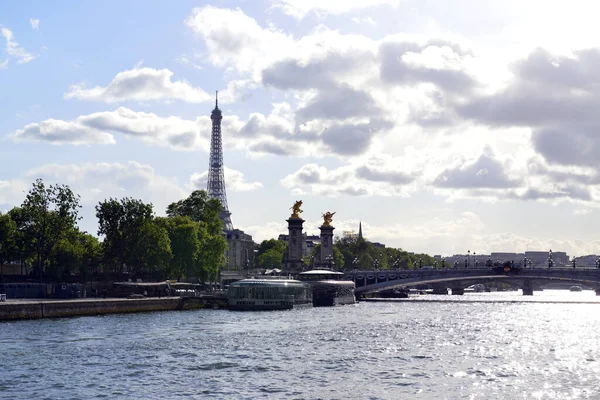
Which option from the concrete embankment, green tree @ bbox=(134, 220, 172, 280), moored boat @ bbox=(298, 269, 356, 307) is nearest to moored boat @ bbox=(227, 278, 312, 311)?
the concrete embankment

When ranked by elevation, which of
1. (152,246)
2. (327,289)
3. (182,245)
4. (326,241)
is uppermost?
(326,241)

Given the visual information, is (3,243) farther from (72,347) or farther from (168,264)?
(72,347)

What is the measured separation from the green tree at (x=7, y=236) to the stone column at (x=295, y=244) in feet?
228

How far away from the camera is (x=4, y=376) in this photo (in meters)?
48.4

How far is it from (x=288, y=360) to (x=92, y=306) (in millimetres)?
41051

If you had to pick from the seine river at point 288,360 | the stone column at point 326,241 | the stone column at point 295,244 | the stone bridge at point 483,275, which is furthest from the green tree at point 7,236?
the stone column at point 326,241

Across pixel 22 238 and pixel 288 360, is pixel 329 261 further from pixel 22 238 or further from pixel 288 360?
pixel 288 360

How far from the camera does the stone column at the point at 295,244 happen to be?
17162 cm

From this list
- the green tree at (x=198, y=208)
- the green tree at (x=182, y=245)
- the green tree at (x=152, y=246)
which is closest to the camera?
→ the green tree at (x=152, y=246)

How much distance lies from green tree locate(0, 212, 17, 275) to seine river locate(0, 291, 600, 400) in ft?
76.6

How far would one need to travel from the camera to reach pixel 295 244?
172500 mm

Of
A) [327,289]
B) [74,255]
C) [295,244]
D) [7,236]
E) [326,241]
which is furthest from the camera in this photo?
[326,241]

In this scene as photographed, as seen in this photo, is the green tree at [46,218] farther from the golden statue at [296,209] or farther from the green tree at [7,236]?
the golden statue at [296,209]

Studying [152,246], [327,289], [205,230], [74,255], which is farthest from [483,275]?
[74,255]
